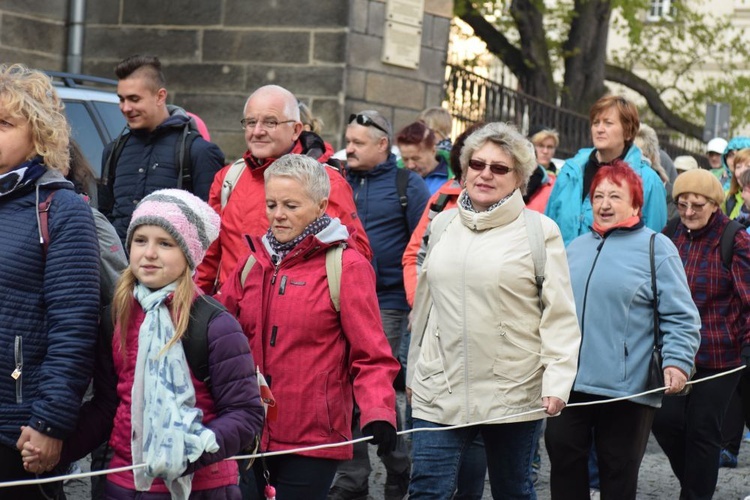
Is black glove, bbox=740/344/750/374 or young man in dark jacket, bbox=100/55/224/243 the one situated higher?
young man in dark jacket, bbox=100/55/224/243

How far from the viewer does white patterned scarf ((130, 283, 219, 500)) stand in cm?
401

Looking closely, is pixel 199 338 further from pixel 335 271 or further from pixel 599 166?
pixel 599 166

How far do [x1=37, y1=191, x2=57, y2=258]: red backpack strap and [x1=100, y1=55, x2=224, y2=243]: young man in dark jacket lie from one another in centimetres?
253

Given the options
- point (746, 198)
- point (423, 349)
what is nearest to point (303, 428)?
point (423, 349)

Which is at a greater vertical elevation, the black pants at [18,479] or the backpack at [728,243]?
the backpack at [728,243]

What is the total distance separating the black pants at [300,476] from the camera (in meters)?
4.89

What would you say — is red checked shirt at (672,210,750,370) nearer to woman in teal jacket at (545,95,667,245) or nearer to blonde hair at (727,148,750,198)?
woman in teal jacket at (545,95,667,245)

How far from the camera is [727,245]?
730 centimetres

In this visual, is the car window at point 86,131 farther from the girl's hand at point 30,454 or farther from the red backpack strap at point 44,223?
the girl's hand at point 30,454

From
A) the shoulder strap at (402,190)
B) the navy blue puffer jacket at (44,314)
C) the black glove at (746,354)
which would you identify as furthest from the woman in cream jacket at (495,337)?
the shoulder strap at (402,190)

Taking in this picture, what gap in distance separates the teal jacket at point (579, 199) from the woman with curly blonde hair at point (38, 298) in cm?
395

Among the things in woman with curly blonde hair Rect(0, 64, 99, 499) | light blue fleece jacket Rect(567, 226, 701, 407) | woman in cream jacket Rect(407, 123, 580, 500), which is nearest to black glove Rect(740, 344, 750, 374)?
light blue fleece jacket Rect(567, 226, 701, 407)

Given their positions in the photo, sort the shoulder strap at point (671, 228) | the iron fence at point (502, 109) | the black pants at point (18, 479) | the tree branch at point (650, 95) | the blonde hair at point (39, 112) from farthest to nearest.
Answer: the tree branch at point (650, 95), the iron fence at point (502, 109), the shoulder strap at point (671, 228), the blonde hair at point (39, 112), the black pants at point (18, 479)

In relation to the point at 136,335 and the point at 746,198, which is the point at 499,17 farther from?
the point at 136,335
